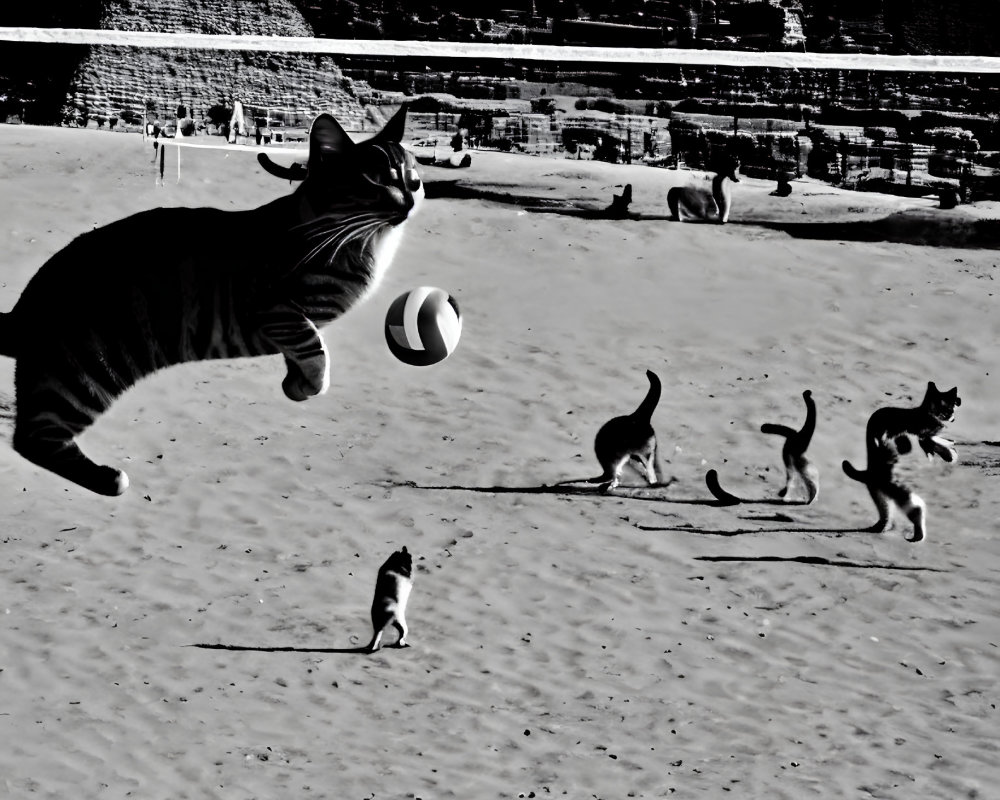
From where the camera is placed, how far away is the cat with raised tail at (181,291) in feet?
15.8

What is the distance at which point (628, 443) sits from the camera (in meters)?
15.1

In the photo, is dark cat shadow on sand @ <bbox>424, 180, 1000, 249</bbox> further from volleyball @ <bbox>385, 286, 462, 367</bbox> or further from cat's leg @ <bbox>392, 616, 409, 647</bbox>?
volleyball @ <bbox>385, 286, 462, 367</bbox>

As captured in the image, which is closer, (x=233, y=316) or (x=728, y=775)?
(x=233, y=316)

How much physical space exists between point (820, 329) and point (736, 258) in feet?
11.8

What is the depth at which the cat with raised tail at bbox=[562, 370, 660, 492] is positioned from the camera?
14.8 m

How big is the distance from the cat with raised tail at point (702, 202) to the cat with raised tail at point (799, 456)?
11.0 m

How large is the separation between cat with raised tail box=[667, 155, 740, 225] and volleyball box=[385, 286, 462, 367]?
2141cm

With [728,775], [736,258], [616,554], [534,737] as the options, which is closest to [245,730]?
[534,737]

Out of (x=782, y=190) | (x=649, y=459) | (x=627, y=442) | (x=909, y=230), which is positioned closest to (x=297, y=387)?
(x=627, y=442)

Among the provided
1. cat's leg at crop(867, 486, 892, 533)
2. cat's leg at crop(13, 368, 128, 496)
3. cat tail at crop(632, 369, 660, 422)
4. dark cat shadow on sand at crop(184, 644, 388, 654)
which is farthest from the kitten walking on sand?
cat's leg at crop(13, 368, 128, 496)

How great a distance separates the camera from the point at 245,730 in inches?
438

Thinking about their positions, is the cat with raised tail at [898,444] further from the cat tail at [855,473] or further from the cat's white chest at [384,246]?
the cat's white chest at [384,246]

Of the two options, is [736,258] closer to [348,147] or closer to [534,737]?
[534,737]

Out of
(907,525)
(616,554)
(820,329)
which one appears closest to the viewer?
(616,554)
